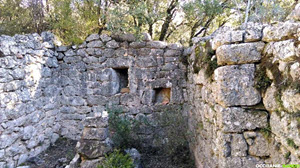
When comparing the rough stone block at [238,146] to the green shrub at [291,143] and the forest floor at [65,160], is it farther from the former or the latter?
the forest floor at [65,160]

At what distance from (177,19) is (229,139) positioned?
4.90m

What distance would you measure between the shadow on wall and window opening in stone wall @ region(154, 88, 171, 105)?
242 cm

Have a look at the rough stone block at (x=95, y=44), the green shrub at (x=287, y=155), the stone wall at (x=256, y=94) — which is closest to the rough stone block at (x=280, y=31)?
the stone wall at (x=256, y=94)

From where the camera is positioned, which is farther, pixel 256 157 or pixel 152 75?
pixel 152 75

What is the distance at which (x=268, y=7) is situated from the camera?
383 centimetres

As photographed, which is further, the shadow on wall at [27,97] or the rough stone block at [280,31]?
the shadow on wall at [27,97]

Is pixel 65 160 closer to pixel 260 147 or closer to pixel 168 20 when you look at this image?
pixel 260 147

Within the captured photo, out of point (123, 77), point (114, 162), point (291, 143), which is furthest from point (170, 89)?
point (291, 143)

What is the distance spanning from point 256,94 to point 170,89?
290 centimetres

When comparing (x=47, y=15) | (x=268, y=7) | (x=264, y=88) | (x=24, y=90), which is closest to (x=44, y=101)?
(x=24, y=90)

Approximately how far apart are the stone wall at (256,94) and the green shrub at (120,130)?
7.96 ft

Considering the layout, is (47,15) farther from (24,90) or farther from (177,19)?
(177,19)

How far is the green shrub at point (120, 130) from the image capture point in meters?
→ 4.32

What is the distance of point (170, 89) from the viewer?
4.84m
